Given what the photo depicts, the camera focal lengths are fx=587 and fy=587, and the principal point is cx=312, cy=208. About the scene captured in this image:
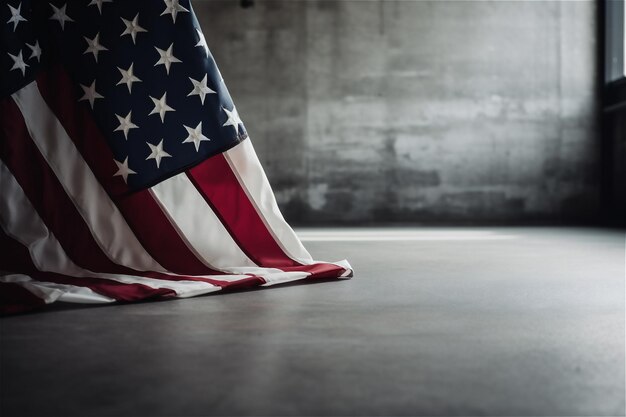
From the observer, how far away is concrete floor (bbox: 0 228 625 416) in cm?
110

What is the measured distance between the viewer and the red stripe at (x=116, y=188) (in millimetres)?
2492

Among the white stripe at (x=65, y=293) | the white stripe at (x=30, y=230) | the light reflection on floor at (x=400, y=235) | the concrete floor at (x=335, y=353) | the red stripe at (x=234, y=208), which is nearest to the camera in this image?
the concrete floor at (x=335, y=353)

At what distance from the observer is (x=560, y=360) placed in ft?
4.49

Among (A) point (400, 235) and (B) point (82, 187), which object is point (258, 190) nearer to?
(B) point (82, 187)

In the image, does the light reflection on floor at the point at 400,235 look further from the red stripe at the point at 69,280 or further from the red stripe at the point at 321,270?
the red stripe at the point at 69,280

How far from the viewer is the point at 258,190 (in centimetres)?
261

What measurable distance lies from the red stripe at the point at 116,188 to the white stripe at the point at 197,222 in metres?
0.04

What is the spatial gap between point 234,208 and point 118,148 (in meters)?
0.55

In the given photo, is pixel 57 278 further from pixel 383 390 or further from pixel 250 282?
pixel 383 390

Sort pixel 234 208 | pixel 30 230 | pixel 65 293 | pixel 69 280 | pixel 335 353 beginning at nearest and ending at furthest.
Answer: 1. pixel 335 353
2. pixel 65 293
3. pixel 69 280
4. pixel 30 230
5. pixel 234 208

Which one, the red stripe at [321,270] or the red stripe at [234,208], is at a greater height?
the red stripe at [234,208]

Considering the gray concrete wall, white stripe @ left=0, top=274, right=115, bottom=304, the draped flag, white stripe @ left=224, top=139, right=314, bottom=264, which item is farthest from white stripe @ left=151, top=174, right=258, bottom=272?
the gray concrete wall

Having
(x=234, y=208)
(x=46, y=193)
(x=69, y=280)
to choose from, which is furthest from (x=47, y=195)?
(x=234, y=208)

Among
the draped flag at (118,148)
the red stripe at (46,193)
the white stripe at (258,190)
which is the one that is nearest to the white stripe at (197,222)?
the draped flag at (118,148)
